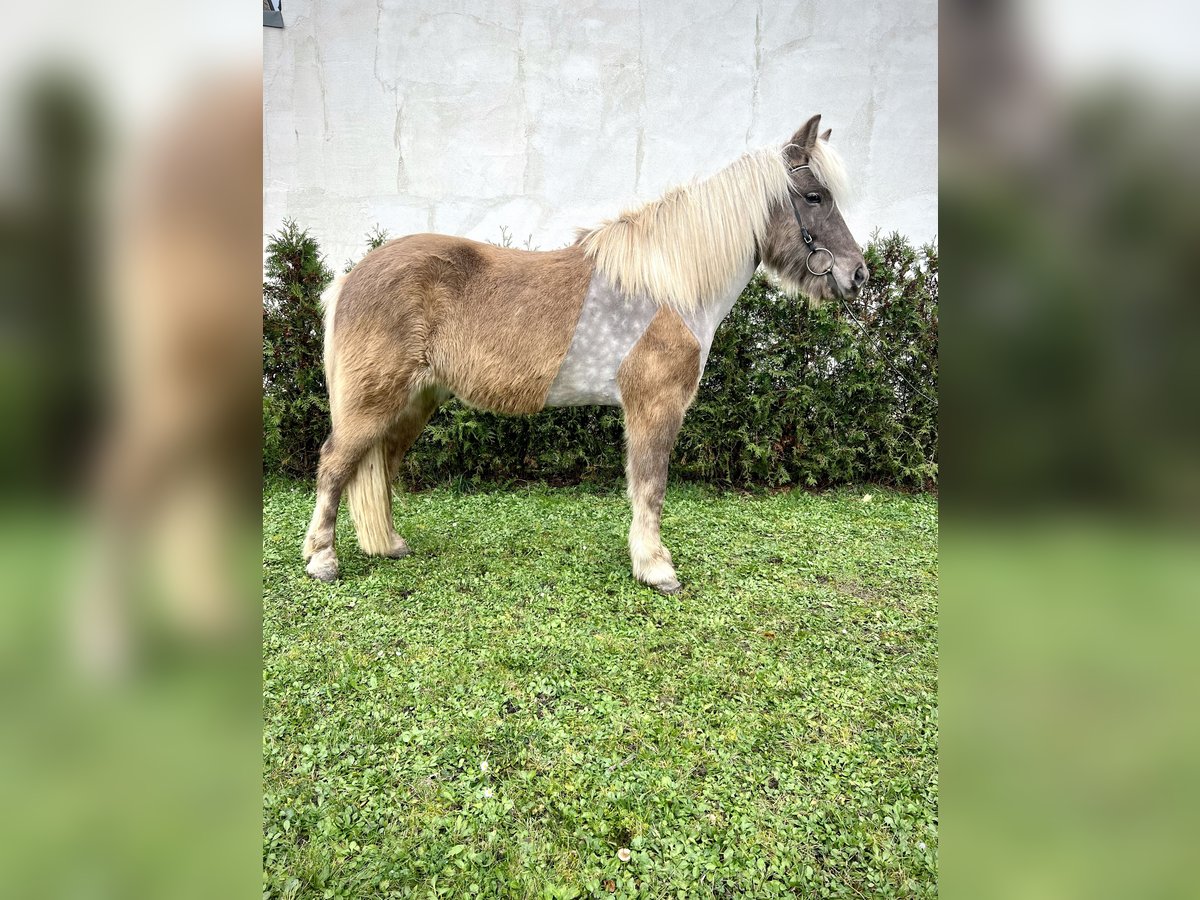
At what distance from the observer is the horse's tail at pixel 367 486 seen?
10.1ft

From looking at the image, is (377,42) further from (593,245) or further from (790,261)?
(790,261)

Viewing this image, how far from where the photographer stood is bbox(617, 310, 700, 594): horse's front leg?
307cm

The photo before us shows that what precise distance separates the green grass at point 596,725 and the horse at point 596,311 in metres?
0.52

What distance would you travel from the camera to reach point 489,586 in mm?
3160

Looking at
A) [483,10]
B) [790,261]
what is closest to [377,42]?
[483,10]

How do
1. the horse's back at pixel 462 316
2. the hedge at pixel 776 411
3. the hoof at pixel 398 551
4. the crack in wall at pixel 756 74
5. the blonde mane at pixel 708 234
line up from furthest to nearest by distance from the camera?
1. the crack in wall at pixel 756 74
2. the hedge at pixel 776 411
3. the hoof at pixel 398 551
4. the blonde mane at pixel 708 234
5. the horse's back at pixel 462 316

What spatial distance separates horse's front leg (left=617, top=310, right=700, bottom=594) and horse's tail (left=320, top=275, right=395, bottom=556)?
53.6 inches

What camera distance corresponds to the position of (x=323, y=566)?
3105 mm
